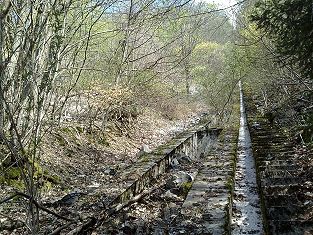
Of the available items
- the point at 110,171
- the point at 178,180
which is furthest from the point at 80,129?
the point at 178,180

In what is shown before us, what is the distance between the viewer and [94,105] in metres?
11.1

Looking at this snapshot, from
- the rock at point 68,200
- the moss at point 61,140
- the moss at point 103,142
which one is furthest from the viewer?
the moss at point 103,142

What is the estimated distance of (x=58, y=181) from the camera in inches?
285

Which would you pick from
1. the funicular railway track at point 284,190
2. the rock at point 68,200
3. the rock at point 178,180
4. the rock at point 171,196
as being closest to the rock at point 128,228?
the rock at point 68,200

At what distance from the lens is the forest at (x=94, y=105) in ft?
13.1

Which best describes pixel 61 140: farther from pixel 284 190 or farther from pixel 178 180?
pixel 284 190

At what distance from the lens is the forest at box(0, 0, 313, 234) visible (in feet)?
13.1

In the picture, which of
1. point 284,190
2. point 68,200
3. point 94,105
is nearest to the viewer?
point 284,190

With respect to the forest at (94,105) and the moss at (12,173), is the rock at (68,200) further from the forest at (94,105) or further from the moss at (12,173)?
the moss at (12,173)

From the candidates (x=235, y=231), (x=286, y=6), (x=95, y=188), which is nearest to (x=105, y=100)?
(x=95, y=188)

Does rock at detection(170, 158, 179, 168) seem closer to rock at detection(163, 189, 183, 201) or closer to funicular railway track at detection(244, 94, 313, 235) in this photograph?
funicular railway track at detection(244, 94, 313, 235)

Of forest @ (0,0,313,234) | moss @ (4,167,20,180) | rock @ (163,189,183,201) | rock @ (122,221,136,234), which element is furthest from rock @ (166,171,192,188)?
moss @ (4,167,20,180)

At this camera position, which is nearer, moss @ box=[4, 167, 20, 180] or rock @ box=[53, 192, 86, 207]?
rock @ box=[53, 192, 86, 207]

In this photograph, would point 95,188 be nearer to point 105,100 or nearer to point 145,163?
point 145,163
